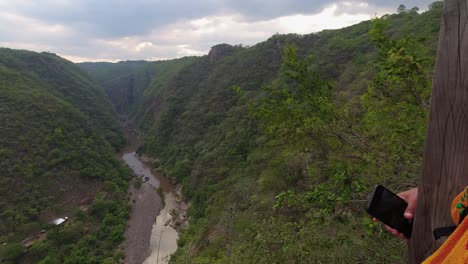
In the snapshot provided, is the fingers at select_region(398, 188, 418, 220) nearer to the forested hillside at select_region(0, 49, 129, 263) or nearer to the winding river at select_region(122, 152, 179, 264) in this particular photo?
the winding river at select_region(122, 152, 179, 264)

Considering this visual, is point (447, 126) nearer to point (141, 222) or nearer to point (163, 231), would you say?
point (163, 231)

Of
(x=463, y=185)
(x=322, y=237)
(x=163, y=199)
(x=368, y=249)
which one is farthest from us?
(x=163, y=199)

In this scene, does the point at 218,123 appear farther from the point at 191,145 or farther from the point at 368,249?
the point at 368,249

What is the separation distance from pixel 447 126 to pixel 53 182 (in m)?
32.3

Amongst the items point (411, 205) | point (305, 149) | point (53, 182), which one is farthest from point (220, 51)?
point (411, 205)

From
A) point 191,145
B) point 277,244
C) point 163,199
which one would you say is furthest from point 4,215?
point 277,244

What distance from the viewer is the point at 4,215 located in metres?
22.7

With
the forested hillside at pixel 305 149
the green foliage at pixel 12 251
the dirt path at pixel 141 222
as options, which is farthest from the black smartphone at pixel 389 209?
the green foliage at pixel 12 251

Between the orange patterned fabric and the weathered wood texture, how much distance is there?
0.07 metres

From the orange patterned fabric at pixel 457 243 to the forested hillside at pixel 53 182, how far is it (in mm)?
23522

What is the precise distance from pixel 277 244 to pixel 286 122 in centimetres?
401

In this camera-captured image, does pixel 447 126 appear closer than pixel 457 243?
No

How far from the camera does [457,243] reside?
0.74 meters

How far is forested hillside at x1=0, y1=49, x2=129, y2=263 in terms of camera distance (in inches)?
864
